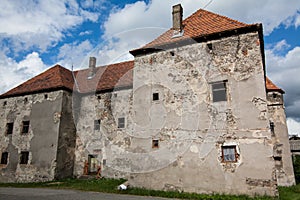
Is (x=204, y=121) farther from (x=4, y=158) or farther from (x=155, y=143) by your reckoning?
(x=4, y=158)

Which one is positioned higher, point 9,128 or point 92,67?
point 92,67

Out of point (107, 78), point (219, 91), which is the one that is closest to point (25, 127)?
point (107, 78)

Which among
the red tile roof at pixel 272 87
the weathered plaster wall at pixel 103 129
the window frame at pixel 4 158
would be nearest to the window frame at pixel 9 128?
the window frame at pixel 4 158

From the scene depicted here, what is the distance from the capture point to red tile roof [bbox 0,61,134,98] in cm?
1592

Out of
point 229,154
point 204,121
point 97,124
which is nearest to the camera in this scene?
point 229,154

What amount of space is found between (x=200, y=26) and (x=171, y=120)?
5110 mm

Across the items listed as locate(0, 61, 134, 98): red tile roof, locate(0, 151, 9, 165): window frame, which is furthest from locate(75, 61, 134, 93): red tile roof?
locate(0, 151, 9, 165): window frame

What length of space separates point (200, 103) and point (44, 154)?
10334 mm

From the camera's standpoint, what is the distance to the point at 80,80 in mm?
18203

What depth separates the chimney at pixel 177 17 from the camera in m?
12.3

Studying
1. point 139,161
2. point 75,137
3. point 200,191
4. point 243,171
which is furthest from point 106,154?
point 243,171

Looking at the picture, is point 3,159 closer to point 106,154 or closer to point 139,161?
point 106,154

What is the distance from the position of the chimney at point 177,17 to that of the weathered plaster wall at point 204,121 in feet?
4.88

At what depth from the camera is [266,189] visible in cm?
855
